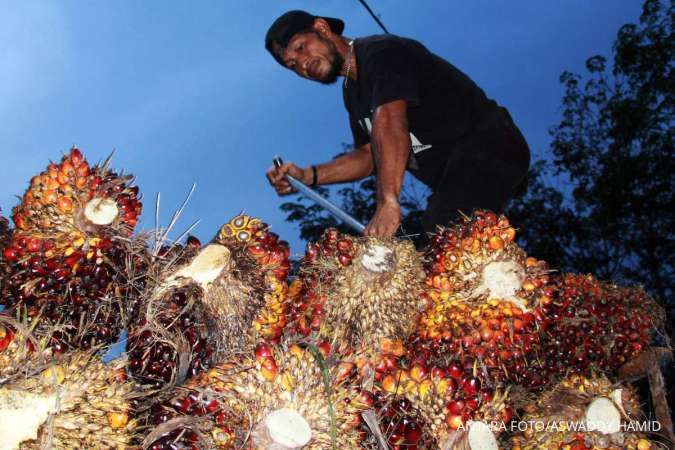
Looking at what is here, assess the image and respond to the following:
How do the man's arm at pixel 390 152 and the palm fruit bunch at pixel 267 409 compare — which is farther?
the man's arm at pixel 390 152

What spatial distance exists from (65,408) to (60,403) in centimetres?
1

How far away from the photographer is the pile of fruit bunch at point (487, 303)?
5.28 feet

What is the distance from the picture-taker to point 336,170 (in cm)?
320

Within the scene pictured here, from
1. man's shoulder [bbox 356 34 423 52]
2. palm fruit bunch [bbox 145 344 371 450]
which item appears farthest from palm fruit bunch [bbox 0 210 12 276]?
man's shoulder [bbox 356 34 423 52]

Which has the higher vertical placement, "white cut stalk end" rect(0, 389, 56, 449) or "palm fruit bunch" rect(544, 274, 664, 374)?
"palm fruit bunch" rect(544, 274, 664, 374)

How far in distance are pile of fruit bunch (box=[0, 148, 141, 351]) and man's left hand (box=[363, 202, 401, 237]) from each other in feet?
2.67

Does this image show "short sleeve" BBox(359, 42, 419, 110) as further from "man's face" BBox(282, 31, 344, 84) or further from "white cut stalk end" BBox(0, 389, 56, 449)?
"white cut stalk end" BBox(0, 389, 56, 449)

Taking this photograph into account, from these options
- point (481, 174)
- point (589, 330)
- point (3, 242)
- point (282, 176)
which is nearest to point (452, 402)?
point (589, 330)

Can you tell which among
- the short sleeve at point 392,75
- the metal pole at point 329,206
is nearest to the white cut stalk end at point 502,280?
the metal pole at point 329,206

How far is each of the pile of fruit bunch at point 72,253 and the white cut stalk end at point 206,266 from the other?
15cm

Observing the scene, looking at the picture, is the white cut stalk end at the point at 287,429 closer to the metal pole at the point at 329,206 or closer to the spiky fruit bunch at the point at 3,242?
the spiky fruit bunch at the point at 3,242

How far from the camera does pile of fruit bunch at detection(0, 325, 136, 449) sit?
3.46ft

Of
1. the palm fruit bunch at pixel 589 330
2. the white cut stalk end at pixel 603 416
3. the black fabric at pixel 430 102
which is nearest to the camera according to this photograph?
the white cut stalk end at pixel 603 416

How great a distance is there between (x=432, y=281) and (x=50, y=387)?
0.97m
